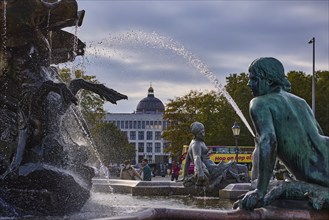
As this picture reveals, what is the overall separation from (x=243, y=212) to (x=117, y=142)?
3303 inches

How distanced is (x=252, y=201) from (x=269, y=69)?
1.02 meters

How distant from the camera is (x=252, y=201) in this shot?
4113 millimetres

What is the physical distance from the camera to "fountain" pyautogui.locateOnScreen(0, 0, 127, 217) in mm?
7605

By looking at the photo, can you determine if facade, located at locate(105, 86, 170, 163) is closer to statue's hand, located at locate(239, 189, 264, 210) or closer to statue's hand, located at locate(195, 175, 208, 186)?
statue's hand, located at locate(195, 175, 208, 186)

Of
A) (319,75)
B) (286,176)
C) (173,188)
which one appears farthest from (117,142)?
(286,176)

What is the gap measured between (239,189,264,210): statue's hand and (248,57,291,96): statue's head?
0.78 m

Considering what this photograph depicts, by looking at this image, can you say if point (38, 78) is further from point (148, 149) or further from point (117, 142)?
point (148, 149)

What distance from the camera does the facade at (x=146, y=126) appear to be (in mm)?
165875

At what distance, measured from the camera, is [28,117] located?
802 cm

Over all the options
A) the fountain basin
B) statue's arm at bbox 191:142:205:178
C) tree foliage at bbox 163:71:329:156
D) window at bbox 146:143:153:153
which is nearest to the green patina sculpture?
statue's arm at bbox 191:142:205:178

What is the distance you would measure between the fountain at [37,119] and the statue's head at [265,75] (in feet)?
12.5

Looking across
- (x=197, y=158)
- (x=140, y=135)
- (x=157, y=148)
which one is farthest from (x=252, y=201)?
(x=157, y=148)

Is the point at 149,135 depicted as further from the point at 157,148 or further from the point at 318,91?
the point at 318,91

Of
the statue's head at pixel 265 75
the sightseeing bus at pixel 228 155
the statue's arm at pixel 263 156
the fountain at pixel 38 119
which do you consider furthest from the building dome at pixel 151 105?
the statue's arm at pixel 263 156
